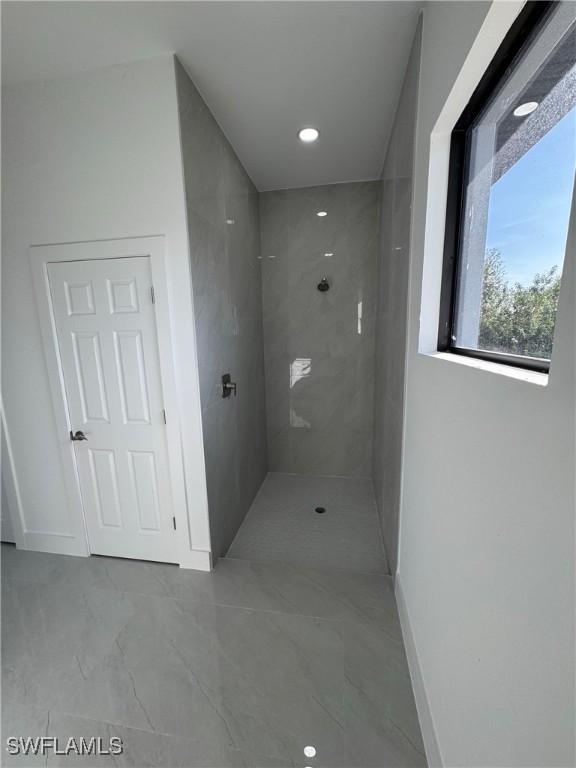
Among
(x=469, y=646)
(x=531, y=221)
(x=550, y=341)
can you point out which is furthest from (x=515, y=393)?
(x=469, y=646)

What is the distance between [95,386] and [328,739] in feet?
6.83

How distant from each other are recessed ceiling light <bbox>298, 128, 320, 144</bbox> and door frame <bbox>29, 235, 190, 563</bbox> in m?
1.31

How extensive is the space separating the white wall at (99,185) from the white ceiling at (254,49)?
4.5 inches

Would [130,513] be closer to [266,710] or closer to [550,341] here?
[266,710]

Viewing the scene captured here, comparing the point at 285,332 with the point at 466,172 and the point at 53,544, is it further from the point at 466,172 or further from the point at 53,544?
the point at 53,544

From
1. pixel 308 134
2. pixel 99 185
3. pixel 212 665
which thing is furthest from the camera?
pixel 308 134

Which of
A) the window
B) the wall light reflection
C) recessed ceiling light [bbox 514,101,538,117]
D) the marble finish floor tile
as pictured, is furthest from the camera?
the wall light reflection

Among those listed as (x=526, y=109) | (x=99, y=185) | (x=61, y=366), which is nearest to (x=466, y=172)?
(x=526, y=109)

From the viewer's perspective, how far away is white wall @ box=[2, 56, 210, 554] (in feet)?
5.24

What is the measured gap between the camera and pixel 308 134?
2.13 m

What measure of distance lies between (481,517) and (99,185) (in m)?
2.29

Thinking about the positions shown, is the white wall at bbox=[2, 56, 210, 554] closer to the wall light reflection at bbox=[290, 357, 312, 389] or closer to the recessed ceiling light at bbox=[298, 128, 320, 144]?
the recessed ceiling light at bbox=[298, 128, 320, 144]

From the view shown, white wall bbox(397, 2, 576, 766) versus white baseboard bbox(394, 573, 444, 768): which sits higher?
white wall bbox(397, 2, 576, 766)

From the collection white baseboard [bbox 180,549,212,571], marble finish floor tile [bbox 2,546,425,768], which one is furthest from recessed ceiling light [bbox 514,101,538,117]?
white baseboard [bbox 180,549,212,571]
